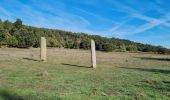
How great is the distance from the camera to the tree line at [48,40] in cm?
5312

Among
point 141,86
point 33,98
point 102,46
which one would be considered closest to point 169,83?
point 141,86

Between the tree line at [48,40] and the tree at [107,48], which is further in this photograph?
the tree at [107,48]

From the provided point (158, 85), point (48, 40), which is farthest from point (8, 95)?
point (48, 40)

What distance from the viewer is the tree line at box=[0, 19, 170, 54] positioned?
174 ft

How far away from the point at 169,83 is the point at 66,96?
212 inches

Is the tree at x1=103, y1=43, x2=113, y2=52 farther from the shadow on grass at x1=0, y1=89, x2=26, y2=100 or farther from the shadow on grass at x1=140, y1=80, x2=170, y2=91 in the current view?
the shadow on grass at x1=0, y1=89, x2=26, y2=100

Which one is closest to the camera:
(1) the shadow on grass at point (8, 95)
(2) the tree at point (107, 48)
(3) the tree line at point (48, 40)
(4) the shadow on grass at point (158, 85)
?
(1) the shadow on grass at point (8, 95)

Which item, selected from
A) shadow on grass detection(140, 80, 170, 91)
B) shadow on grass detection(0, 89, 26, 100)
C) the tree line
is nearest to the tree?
the tree line

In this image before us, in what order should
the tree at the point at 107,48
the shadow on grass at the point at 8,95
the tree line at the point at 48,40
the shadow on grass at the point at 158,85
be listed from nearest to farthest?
1. the shadow on grass at the point at 8,95
2. the shadow on grass at the point at 158,85
3. the tree line at the point at 48,40
4. the tree at the point at 107,48

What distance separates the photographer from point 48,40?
64188 mm

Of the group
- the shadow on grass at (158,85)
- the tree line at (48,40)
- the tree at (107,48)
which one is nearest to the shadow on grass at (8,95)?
the shadow on grass at (158,85)

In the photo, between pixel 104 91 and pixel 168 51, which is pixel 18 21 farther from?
pixel 104 91

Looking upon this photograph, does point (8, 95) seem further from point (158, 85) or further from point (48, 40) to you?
point (48, 40)

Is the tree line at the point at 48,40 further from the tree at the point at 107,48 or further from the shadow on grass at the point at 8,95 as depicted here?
the shadow on grass at the point at 8,95
